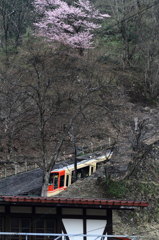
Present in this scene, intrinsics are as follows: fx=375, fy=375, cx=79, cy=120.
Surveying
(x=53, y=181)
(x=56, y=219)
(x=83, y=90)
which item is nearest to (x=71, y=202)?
(x=56, y=219)

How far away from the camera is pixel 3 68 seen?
77.8 ft

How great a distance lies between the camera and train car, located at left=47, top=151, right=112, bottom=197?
2078cm

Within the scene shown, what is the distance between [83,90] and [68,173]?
16.3 feet

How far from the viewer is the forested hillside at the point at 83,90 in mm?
20219

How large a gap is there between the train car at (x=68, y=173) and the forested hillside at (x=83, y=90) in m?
0.94

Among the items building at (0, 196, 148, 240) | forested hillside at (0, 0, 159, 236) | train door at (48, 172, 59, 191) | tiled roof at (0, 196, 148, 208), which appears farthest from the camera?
train door at (48, 172, 59, 191)

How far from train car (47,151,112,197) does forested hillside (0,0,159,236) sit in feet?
3.08

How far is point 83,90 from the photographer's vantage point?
20156 millimetres

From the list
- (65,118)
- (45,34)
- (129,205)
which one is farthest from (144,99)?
(129,205)

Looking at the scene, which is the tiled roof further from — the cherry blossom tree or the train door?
the cherry blossom tree

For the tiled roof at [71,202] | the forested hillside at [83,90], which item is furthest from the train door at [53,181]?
the tiled roof at [71,202]

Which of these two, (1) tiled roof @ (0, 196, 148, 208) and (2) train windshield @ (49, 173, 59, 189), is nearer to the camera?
(1) tiled roof @ (0, 196, 148, 208)

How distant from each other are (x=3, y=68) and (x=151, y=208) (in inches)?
487

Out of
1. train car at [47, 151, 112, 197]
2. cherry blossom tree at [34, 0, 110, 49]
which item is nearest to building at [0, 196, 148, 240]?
train car at [47, 151, 112, 197]
